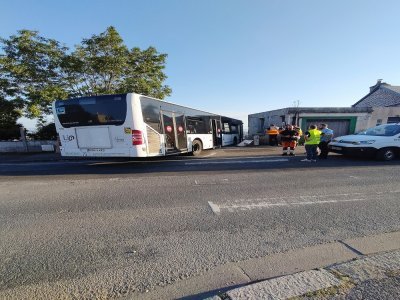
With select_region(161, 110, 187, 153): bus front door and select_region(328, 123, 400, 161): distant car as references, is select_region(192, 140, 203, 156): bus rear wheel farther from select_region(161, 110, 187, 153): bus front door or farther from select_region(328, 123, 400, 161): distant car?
select_region(328, 123, 400, 161): distant car

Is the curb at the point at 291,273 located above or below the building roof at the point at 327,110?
below

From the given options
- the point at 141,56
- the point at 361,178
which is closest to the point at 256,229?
the point at 361,178

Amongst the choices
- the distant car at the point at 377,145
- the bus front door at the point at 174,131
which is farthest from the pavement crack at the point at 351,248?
the distant car at the point at 377,145

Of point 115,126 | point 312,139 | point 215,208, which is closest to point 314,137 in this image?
point 312,139

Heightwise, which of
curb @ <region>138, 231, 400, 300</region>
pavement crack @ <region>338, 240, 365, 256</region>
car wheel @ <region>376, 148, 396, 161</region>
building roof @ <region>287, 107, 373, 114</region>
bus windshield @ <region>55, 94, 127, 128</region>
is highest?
building roof @ <region>287, 107, 373, 114</region>

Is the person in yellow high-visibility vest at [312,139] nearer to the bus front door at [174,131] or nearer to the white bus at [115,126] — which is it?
the bus front door at [174,131]

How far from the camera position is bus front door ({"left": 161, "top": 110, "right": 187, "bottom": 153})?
9.68 m

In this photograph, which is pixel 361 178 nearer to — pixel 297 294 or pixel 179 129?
pixel 297 294

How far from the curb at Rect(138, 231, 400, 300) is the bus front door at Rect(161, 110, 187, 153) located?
24.2ft

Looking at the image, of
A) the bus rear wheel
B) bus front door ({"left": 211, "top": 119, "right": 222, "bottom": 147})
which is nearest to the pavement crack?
Answer: the bus rear wheel

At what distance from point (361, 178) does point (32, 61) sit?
67.2 ft

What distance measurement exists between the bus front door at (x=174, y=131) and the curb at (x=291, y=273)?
24.2 ft

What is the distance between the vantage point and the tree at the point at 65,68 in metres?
15.2

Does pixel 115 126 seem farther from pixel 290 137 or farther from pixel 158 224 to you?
pixel 290 137
